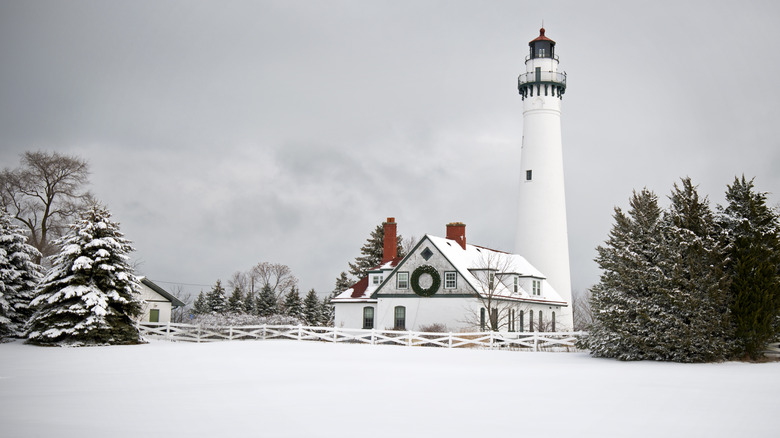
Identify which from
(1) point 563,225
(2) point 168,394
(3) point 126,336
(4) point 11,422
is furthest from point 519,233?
(4) point 11,422

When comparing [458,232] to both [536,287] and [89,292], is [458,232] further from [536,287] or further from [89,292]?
[89,292]

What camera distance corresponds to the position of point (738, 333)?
22578mm

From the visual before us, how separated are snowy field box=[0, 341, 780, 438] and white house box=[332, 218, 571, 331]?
43.7 ft

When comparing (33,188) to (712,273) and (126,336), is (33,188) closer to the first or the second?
(126,336)

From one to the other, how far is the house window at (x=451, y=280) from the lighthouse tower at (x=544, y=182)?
30.3 feet

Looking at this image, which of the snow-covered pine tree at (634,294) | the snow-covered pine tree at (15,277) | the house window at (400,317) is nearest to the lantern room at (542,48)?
the house window at (400,317)

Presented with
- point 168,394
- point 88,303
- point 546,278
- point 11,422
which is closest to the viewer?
point 11,422

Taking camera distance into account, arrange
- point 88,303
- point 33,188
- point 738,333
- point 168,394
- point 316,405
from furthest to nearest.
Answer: point 33,188 < point 88,303 < point 738,333 < point 168,394 < point 316,405

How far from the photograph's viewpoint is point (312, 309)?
6069 centimetres

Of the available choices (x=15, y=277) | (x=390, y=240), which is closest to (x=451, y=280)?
(x=390, y=240)

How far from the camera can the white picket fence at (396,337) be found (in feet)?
102

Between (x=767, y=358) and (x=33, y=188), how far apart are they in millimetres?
36618

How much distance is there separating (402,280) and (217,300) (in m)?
29.8

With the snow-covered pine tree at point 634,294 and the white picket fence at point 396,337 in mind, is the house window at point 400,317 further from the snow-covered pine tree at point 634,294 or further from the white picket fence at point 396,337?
the snow-covered pine tree at point 634,294
